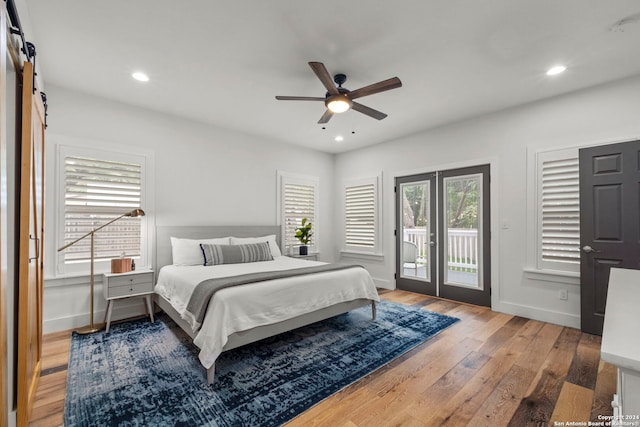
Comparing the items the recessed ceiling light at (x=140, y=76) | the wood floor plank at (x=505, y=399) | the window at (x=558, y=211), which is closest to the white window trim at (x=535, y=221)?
the window at (x=558, y=211)

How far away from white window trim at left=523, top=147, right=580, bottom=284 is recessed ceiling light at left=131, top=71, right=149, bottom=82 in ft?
14.6

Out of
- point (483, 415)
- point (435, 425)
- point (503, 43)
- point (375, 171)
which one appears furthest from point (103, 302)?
point (503, 43)

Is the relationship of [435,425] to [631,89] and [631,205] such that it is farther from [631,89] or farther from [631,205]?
[631,89]

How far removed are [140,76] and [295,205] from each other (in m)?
3.09

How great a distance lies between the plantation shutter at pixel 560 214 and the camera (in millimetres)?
3316

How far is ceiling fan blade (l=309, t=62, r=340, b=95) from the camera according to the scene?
2242mm

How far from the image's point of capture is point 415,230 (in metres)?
4.91

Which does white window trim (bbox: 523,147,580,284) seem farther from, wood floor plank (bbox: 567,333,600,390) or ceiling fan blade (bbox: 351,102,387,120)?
ceiling fan blade (bbox: 351,102,387,120)

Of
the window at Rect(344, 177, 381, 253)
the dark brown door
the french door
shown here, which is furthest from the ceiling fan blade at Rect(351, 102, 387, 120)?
the window at Rect(344, 177, 381, 253)

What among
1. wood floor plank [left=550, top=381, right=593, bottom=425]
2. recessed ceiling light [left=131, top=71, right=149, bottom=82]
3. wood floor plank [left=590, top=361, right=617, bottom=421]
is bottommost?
wood floor plank [left=550, top=381, right=593, bottom=425]

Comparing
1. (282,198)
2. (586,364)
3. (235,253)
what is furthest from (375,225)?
(586,364)

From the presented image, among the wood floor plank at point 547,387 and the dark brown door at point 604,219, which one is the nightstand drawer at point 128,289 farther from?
the dark brown door at point 604,219

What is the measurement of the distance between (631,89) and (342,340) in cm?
390

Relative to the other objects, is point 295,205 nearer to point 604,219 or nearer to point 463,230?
point 463,230
